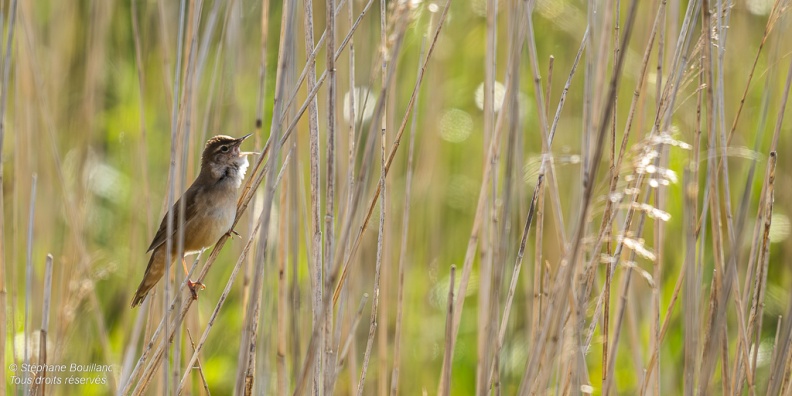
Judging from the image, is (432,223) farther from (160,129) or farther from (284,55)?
(284,55)

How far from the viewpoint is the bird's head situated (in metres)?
3.35

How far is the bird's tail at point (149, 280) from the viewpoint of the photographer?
3150 millimetres

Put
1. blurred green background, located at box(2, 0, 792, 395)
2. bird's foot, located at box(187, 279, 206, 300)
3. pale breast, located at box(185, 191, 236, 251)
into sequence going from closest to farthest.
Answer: bird's foot, located at box(187, 279, 206, 300) < pale breast, located at box(185, 191, 236, 251) < blurred green background, located at box(2, 0, 792, 395)

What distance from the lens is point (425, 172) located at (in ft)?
13.5

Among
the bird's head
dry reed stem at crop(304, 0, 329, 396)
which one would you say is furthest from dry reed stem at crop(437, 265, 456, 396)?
the bird's head

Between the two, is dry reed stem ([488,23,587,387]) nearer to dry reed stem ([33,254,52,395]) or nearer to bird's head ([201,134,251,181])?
dry reed stem ([33,254,52,395])

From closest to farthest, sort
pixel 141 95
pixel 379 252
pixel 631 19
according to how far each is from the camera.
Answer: pixel 631 19
pixel 379 252
pixel 141 95

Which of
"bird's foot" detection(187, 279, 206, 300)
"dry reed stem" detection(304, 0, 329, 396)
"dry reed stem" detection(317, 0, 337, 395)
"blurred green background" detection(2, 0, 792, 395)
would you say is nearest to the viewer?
"dry reed stem" detection(317, 0, 337, 395)

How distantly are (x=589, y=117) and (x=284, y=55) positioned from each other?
0.75 m

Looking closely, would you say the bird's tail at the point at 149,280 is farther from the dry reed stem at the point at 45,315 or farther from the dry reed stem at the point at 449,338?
the dry reed stem at the point at 449,338

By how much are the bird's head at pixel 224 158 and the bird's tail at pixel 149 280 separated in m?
0.41

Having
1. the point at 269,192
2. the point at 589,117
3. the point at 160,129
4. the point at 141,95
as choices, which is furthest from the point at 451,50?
the point at 269,192

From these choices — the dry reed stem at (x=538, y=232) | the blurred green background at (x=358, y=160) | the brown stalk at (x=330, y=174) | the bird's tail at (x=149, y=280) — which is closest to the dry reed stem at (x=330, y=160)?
the brown stalk at (x=330, y=174)

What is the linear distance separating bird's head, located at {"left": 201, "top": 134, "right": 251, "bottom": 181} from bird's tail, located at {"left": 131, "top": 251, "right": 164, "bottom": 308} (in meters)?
0.41
